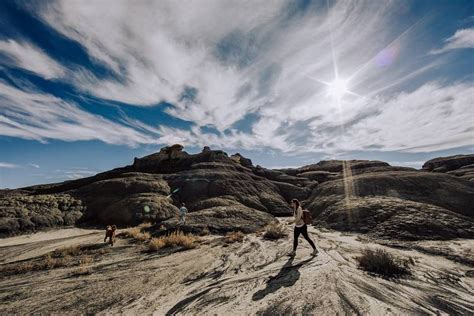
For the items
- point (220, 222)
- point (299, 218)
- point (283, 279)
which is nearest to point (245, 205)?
point (220, 222)

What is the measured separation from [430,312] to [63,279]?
A: 10.5m

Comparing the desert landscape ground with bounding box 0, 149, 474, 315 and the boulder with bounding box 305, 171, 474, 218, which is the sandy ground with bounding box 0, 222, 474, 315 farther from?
the boulder with bounding box 305, 171, 474, 218

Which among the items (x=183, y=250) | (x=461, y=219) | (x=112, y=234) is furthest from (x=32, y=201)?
(x=461, y=219)

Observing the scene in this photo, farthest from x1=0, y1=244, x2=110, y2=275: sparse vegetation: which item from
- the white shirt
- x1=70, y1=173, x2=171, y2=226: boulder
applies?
x1=70, y1=173, x2=171, y2=226: boulder

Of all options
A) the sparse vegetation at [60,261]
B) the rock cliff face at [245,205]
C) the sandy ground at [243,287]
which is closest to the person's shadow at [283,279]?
the sandy ground at [243,287]

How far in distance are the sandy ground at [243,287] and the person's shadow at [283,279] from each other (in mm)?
26

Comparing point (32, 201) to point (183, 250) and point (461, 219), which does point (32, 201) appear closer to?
point (183, 250)

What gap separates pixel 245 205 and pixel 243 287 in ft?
80.5

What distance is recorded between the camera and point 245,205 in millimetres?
31016

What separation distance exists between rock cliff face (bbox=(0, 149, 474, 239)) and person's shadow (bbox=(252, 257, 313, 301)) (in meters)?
9.80

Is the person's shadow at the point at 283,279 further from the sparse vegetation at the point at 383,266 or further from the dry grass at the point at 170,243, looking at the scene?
the dry grass at the point at 170,243

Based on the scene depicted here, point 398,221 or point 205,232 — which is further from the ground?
point 398,221

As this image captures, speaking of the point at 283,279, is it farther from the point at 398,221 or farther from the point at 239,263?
the point at 398,221

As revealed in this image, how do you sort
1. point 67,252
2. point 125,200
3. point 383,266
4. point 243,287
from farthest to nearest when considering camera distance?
point 125,200 < point 67,252 < point 383,266 < point 243,287
